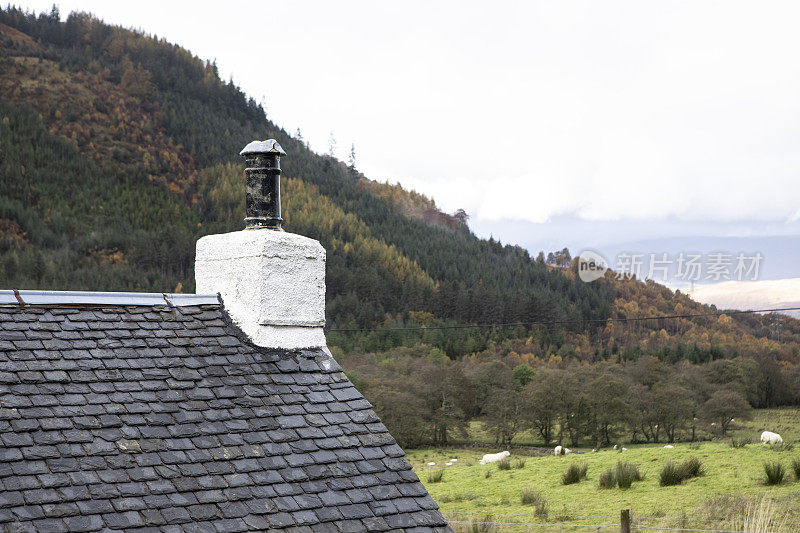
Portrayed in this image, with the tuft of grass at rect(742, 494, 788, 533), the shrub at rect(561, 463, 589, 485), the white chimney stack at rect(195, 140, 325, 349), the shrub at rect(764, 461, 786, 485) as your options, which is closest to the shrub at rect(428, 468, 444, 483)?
the shrub at rect(561, 463, 589, 485)

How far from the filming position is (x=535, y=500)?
18.1 meters

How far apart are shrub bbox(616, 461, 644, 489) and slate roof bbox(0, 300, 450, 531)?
1523cm

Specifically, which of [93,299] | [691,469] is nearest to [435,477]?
[691,469]

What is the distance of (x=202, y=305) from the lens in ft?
17.0

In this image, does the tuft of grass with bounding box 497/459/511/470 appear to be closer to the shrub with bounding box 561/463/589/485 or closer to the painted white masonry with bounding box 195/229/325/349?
the shrub with bounding box 561/463/589/485

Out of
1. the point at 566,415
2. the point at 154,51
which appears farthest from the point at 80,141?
the point at 566,415

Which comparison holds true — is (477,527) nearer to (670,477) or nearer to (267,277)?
(670,477)

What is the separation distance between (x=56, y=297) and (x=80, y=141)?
13377cm

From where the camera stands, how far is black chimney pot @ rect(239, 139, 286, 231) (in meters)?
5.45

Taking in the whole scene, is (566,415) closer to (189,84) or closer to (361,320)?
(361,320)

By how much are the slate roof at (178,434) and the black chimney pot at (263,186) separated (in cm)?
82

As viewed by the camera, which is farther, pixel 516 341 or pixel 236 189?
pixel 236 189

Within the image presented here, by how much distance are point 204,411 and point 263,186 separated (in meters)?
1.94

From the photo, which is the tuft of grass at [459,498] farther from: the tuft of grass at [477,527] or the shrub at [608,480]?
the tuft of grass at [477,527]
